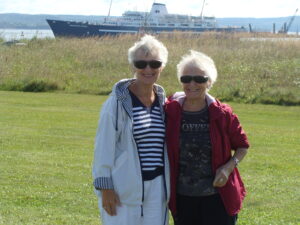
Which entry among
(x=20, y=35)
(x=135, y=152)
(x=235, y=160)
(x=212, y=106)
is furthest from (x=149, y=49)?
(x=20, y=35)

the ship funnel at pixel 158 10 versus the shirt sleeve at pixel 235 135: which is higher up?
the shirt sleeve at pixel 235 135

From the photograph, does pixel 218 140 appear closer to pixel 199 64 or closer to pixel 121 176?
pixel 199 64

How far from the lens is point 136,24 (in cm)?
6644

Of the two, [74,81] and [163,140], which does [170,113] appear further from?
[74,81]

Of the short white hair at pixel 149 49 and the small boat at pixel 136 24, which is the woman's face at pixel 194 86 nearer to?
the short white hair at pixel 149 49

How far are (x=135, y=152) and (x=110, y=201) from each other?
1.07 ft

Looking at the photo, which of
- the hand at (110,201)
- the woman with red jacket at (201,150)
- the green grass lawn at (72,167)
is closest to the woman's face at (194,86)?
the woman with red jacket at (201,150)

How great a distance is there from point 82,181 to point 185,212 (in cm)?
392

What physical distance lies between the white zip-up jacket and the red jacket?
0.74 feet

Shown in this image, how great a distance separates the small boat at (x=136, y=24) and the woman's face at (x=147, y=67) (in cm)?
5799

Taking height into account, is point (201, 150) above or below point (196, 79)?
below

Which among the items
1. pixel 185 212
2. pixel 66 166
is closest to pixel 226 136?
pixel 185 212

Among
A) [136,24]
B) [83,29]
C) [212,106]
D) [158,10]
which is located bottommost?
[83,29]

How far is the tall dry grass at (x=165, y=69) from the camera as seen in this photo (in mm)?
19844
